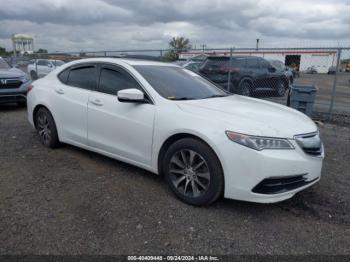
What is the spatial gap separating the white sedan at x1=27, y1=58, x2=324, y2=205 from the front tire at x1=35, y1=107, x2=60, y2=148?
0.09 meters

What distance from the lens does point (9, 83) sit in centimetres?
898

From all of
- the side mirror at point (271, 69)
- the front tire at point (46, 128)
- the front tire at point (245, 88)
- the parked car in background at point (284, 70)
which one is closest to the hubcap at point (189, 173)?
the front tire at point (46, 128)

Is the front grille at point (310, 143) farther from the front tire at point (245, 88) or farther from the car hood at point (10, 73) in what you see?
the car hood at point (10, 73)

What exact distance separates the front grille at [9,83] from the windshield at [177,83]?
5.83 m

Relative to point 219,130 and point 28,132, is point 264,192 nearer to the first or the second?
point 219,130

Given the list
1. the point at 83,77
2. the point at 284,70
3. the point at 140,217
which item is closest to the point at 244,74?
the point at 284,70

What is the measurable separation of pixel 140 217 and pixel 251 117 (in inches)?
60.9

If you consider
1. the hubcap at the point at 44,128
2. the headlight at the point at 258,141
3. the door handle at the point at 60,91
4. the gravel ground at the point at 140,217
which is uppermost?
the door handle at the point at 60,91

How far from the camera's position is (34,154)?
5.33 m

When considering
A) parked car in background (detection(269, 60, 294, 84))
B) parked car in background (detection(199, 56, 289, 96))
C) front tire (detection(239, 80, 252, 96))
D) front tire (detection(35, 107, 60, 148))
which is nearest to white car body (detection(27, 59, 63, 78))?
parked car in background (detection(199, 56, 289, 96))

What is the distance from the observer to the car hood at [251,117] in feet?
11.1

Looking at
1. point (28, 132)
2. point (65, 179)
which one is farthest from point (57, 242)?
point (28, 132)

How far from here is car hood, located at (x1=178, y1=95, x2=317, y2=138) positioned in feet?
11.1

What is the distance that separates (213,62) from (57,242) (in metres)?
9.02
